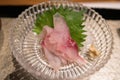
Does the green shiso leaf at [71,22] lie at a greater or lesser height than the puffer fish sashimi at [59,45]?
greater

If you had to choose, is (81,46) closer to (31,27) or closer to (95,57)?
(95,57)

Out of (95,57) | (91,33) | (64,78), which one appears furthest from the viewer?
(91,33)

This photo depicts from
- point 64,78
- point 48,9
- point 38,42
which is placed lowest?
point 64,78

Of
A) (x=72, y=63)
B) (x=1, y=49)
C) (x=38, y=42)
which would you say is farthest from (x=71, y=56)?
(x=1, y=49)

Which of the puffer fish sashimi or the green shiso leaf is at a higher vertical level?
the green shiso leaf
